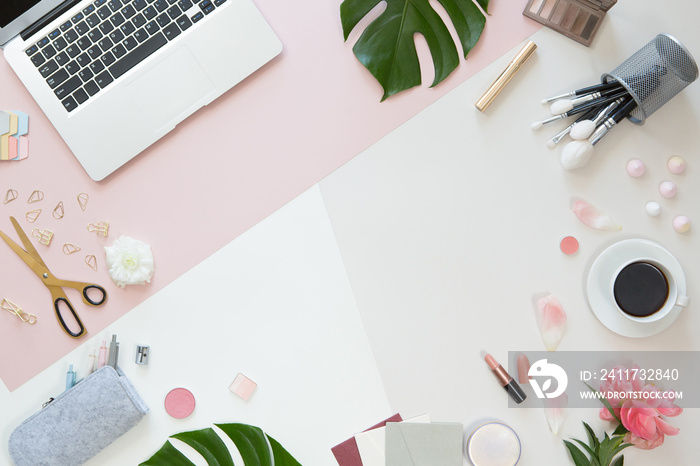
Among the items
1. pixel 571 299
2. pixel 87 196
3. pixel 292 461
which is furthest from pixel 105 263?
pixel 571 299

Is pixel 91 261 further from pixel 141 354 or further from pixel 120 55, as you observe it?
pixel 120 55

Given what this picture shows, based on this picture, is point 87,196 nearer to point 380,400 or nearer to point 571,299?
point 380,400

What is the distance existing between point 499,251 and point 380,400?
315 mm

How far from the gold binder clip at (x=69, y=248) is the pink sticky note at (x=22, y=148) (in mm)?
155

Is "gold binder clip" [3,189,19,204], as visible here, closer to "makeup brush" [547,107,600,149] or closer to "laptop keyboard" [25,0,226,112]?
"laptop keyboard" [25,0,226,112]

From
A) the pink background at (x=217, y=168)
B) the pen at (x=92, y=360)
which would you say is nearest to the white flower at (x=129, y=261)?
the pink background at (x=217, y=168)

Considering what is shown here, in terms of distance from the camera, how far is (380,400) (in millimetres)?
948

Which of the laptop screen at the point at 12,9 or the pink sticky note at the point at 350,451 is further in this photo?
the pink sticky note at the point at 350,451

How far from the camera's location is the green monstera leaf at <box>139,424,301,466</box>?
0.92 m

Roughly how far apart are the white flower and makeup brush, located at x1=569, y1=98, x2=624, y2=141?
0.71 metres

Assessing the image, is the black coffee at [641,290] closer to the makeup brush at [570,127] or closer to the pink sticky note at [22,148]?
the makeup brush at [570,127]

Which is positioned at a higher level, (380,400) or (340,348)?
(340,348)

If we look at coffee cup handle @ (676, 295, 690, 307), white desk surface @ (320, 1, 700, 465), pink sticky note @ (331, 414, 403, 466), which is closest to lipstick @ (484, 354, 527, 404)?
white desk surface @ (320, 1, 700, 465)

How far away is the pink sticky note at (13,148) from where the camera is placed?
913 mm
